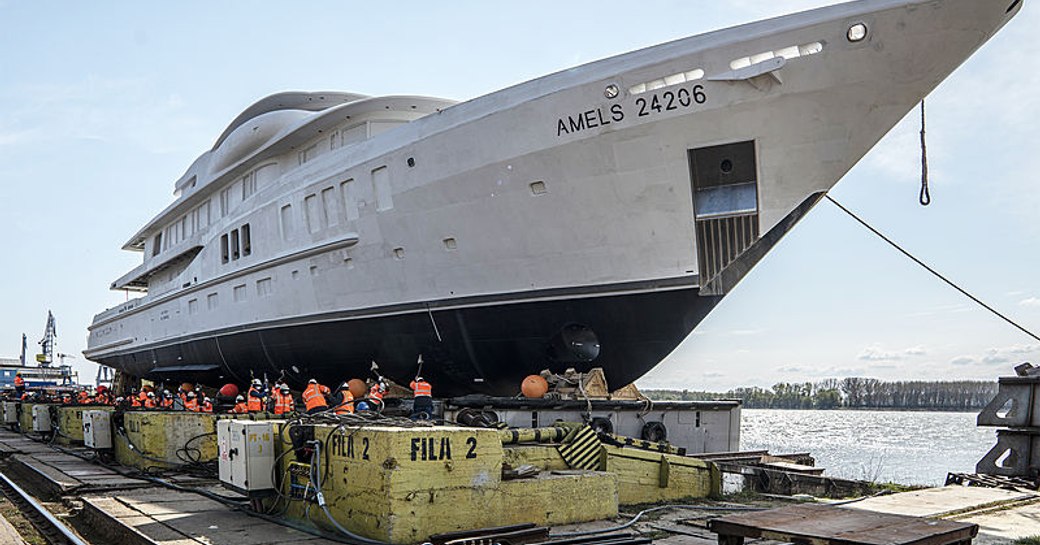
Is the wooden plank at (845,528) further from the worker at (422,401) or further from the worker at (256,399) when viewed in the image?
the worker at (256,399)

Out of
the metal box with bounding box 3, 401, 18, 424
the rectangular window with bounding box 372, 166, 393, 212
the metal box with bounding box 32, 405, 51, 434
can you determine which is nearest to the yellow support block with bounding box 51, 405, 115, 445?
the metal box with bounding box 32, 405, 51, 434

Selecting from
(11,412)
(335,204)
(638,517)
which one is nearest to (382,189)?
(335,204)

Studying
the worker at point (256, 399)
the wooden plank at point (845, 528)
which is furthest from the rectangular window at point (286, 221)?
the wooden plank at point (845, 528)

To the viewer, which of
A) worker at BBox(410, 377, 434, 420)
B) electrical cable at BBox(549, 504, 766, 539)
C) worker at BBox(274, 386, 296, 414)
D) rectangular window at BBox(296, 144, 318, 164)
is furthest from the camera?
rectangular window at BBox(296, 144, 318, 164)

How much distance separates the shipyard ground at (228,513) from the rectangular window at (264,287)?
779 centimetres

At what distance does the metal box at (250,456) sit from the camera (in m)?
6.93

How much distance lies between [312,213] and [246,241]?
11.8 feet

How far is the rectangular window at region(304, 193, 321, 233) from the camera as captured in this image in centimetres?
1559

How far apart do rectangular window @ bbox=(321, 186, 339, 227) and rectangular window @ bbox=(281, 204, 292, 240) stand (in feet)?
4.52

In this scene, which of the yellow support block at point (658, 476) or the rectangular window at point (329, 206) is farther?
the rectangular window at point (329, 206)

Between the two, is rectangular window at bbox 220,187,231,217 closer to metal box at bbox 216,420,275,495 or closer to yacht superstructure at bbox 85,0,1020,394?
yacht superstructure at bbox 85,0,1020,394

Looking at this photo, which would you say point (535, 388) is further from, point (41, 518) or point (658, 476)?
point (41, 518)

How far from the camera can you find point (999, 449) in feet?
31.7

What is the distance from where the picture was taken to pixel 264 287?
17.7 metres
